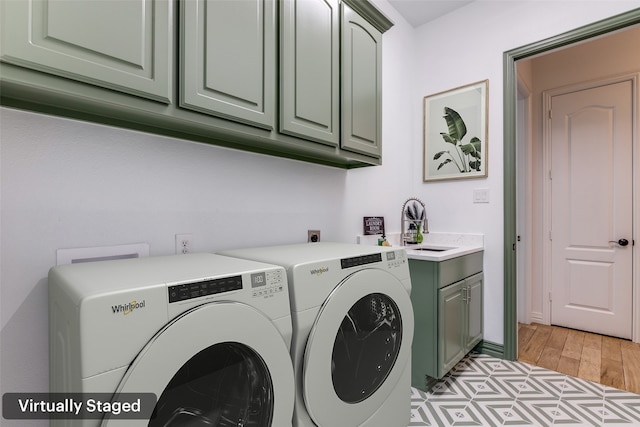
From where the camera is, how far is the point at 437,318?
191cm

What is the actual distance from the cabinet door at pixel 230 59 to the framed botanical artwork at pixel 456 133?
6.34 ft

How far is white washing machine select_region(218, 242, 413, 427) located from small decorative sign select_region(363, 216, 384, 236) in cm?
89

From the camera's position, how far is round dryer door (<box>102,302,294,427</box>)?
0.67 meters

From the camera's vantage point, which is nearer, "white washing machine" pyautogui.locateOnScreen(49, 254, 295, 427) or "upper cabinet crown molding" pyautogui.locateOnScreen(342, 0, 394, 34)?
"white washing machine" pyautogui.locateOnScreen(49, 254, 295, 427)

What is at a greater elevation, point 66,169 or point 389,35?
point 389,35

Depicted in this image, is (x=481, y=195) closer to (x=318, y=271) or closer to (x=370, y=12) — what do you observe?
(x=370, y=12)

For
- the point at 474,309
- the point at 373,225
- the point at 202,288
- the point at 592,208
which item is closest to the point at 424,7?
the point at 373,225

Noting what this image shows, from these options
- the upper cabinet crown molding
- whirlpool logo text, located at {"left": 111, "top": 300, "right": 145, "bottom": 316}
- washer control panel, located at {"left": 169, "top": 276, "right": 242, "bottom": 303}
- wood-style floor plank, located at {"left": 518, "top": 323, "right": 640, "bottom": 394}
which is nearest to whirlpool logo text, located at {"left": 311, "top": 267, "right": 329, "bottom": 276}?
washer control panel, located at {"left": 169, "top": 276, "right": 242, "bottom": 303}

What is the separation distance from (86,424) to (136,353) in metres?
0.14

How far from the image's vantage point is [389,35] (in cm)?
263

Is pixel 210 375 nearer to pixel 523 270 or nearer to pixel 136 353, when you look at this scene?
pixel 136 353

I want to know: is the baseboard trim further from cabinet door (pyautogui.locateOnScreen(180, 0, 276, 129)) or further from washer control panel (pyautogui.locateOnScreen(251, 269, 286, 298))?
cabinet door (pyautogui.locateOnScreen(180, 0, 276, 129))

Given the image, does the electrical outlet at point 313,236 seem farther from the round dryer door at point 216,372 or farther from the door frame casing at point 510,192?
the door frame casing at point 510,192

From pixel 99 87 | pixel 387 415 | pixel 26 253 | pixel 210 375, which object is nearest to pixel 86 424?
pixel 210 375
